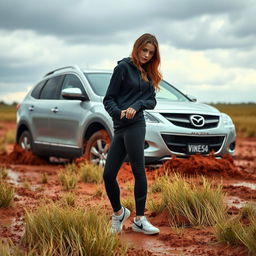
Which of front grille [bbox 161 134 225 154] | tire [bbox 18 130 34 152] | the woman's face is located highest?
the woman's face

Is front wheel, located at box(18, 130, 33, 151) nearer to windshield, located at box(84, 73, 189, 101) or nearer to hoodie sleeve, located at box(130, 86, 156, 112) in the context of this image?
windshield, located at box(84, 73, 189, 101)

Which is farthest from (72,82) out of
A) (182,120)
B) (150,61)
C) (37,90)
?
(150,61)

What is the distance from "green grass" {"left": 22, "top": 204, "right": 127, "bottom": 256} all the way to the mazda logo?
4.85 metres

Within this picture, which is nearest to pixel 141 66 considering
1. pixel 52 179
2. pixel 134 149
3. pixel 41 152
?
pixel 134 149

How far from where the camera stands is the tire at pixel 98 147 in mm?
10648

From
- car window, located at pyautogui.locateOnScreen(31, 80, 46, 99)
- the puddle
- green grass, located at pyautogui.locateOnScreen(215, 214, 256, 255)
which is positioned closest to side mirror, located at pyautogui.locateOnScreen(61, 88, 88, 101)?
car window, located at pyautogui.locateOnScreen(31, 80, 46, 99)

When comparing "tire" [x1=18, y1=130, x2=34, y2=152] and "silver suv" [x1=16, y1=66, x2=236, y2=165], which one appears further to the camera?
"tire" [x1=18, y1=130, x2=34, y2=152]

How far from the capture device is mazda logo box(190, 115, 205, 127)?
10.2 meters

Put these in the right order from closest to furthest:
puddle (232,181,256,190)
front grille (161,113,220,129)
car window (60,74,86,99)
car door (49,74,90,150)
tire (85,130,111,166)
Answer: puddle (232,181,256,190)
front grille (161,113,220,129)
tire (85,130,111,166)
car door (49,74,90,150)
car window (60,74,86,99)

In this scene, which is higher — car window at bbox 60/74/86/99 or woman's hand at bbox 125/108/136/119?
car window at bbox 60/74/86/99

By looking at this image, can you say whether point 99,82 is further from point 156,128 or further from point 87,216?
point 87,216

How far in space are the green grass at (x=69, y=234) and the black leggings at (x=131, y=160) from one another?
2.38ft

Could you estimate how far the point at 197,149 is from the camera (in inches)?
405

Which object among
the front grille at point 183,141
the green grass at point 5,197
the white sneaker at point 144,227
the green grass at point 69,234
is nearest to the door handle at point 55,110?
the front grille at point 183,141
